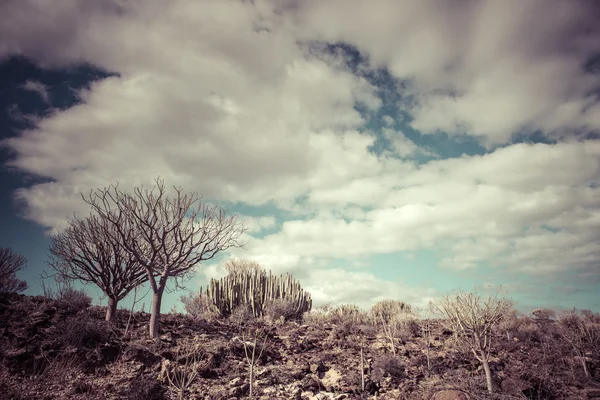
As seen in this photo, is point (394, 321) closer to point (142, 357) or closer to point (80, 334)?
point (142, 357)

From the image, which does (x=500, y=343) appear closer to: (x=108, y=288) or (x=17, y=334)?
(x=108, y=288)


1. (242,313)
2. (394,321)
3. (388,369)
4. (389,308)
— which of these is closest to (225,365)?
(388,369)

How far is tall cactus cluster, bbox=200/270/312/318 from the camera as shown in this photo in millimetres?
20719

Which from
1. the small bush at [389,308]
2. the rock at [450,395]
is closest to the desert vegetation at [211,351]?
the rock at [450,395]

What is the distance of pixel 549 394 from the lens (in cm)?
968

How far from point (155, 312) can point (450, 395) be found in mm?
10117

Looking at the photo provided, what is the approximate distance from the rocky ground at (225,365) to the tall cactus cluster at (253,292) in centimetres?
716

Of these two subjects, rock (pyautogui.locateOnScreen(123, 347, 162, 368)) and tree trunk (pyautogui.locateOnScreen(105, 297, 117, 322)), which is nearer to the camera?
rock (pyautogui.locateOnScreen(123, 347, 162, 368))

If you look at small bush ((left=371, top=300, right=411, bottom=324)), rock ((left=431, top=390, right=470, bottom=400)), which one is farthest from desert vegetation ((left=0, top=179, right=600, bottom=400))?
small bush ((left=371, top=300, right=411, bottom=324))

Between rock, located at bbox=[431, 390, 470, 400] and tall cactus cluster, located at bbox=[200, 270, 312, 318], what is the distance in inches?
527

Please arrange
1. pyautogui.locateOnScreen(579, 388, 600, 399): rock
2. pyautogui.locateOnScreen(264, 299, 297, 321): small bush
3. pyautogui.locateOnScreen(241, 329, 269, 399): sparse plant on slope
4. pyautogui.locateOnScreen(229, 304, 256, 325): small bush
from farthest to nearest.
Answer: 1. pyautogui.locateOnScreen(264, 299, 297, 321): small bush
2. pyautogui.locateOnScreen(229, 304, 256, 325): small bush
3. pyautogui.locateOnScreen(241, 329, 269, 399): sparse plant on slope
4. pyautogui.locateOnScreen(579, 388, 600, 399): rock

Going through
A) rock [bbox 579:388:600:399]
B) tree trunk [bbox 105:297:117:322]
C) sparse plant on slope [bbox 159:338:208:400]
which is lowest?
rock [bbox 579:388:600:399]

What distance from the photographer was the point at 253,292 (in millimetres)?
21078

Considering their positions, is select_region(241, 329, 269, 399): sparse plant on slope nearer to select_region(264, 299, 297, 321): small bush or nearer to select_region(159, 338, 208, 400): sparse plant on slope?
select_region(159, 338, 208, 400): sparse plant on slope
